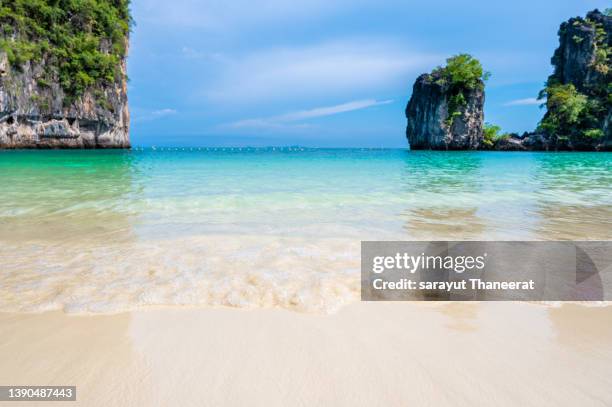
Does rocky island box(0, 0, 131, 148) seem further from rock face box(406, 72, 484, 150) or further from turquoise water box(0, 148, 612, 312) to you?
rock face box(406, 72, 484, 150)

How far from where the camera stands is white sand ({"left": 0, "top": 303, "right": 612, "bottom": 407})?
132 centimetres

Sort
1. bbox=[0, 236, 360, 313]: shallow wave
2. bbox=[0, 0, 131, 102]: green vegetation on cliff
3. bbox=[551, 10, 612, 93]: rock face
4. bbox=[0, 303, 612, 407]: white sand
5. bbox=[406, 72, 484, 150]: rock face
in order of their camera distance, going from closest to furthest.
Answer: bbox=[0, 303, 612, 407]: white sand, bbox=[0, 236, 360, 313]: shallow wave, bbox=[0, 0, 131, 102]: green vegetation on cliff, bbox=[551, 10, 612, 93]: rock face, bbox=[406, 72, 484, 150]: rock face

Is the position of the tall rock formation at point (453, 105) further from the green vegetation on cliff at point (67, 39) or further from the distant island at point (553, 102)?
the green vegetation on cliff at point (67, 39)

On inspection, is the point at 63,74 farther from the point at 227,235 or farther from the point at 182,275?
the point at 182,275

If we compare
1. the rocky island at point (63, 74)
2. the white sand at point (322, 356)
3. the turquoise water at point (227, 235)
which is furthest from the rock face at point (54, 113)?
the white sand at point (322, 356)

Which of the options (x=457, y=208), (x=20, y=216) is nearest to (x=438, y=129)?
(x=457, y=208)

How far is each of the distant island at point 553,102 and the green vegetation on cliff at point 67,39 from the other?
1749 inches

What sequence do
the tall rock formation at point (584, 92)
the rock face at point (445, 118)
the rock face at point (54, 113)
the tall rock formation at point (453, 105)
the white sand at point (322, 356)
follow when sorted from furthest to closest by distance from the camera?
the rock face at point (445, 118), the tall rock formation at point (453, 105), the tall rock formation at point (584, 92), the rock face at point (54, 113), the white sand at point (322, 356)

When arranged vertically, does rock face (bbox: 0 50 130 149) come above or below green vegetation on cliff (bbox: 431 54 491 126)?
below

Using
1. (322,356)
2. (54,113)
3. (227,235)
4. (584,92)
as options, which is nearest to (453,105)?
(584,92)

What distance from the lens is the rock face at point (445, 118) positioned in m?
50.2

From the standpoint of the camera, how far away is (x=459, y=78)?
4900 centimetres

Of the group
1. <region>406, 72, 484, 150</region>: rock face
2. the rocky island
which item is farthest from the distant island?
the rocky island

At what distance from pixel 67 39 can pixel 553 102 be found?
202 feet
